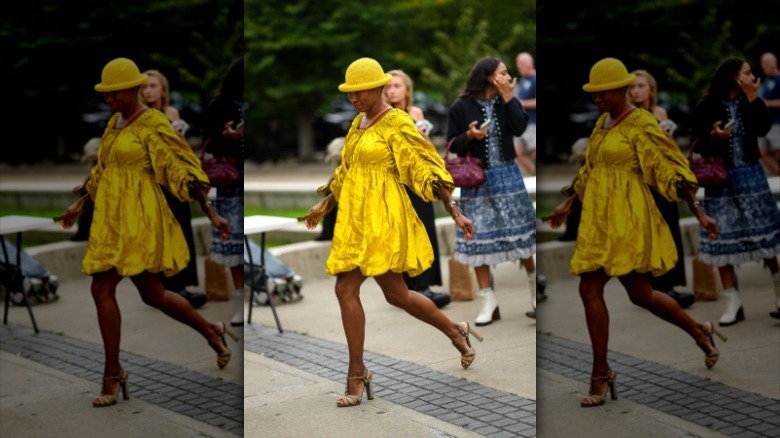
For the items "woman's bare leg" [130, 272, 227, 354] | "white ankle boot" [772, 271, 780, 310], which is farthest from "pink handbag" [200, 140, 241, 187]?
"white ankle boot" [772, 271, 780, 310]

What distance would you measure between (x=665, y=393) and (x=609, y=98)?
124 cm

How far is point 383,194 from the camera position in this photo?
4977mm

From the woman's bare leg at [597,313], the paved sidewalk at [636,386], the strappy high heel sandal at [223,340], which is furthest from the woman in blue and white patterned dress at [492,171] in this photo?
the strappy high heel sandal at [223,340]

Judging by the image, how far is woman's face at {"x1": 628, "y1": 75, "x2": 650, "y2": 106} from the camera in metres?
4.73

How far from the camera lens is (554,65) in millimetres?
4684

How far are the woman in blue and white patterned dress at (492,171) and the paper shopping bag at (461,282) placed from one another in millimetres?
44

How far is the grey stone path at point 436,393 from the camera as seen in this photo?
16.0 ft

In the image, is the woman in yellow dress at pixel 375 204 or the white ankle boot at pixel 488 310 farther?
the white ankle boot at pixel 488 310

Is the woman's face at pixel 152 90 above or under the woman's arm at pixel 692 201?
above

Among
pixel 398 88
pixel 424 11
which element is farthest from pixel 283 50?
pixel 398 88

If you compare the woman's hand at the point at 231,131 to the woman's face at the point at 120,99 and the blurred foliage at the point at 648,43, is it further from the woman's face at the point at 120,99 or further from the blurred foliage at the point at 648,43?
the blurred foliage at the point at 648,43

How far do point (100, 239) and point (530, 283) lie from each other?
2.08 meters

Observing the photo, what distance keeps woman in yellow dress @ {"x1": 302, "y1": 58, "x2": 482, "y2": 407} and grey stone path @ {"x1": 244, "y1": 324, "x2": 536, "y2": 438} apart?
0.43 ft

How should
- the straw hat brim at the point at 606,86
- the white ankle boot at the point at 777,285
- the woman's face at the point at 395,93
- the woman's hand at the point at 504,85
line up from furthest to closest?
the woman's hand at the point at 504,85 → the woman's face at the point at 395,93 → the white ankle boot at the point at 777,285 → the straw hat brim at the point at 606,86
